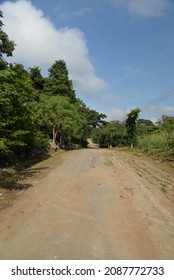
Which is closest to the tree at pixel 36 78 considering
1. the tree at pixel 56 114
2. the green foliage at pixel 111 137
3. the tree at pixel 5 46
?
the tree at pixel 56 114

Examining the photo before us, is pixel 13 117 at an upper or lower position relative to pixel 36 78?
lower

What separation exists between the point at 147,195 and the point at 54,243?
4.97 meters

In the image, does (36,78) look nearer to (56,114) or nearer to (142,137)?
(56,114)

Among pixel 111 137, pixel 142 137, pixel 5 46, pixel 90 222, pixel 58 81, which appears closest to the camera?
pixel 90 222

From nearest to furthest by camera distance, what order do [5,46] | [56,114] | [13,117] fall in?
[5,46]
[13,117]
[56,114]

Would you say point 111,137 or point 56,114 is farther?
point 111,137

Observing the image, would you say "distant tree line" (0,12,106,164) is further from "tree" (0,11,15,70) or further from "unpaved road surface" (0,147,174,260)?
"unpaved road surface" (0,147,174,260)

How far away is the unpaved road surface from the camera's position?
5.08 m

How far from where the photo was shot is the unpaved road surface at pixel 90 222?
5.08 m

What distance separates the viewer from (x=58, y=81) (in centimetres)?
4722

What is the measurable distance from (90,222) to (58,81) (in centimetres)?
4285

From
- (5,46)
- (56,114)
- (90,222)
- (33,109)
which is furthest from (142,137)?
(90,222)

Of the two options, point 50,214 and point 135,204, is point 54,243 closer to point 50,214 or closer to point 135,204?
point 50,214
